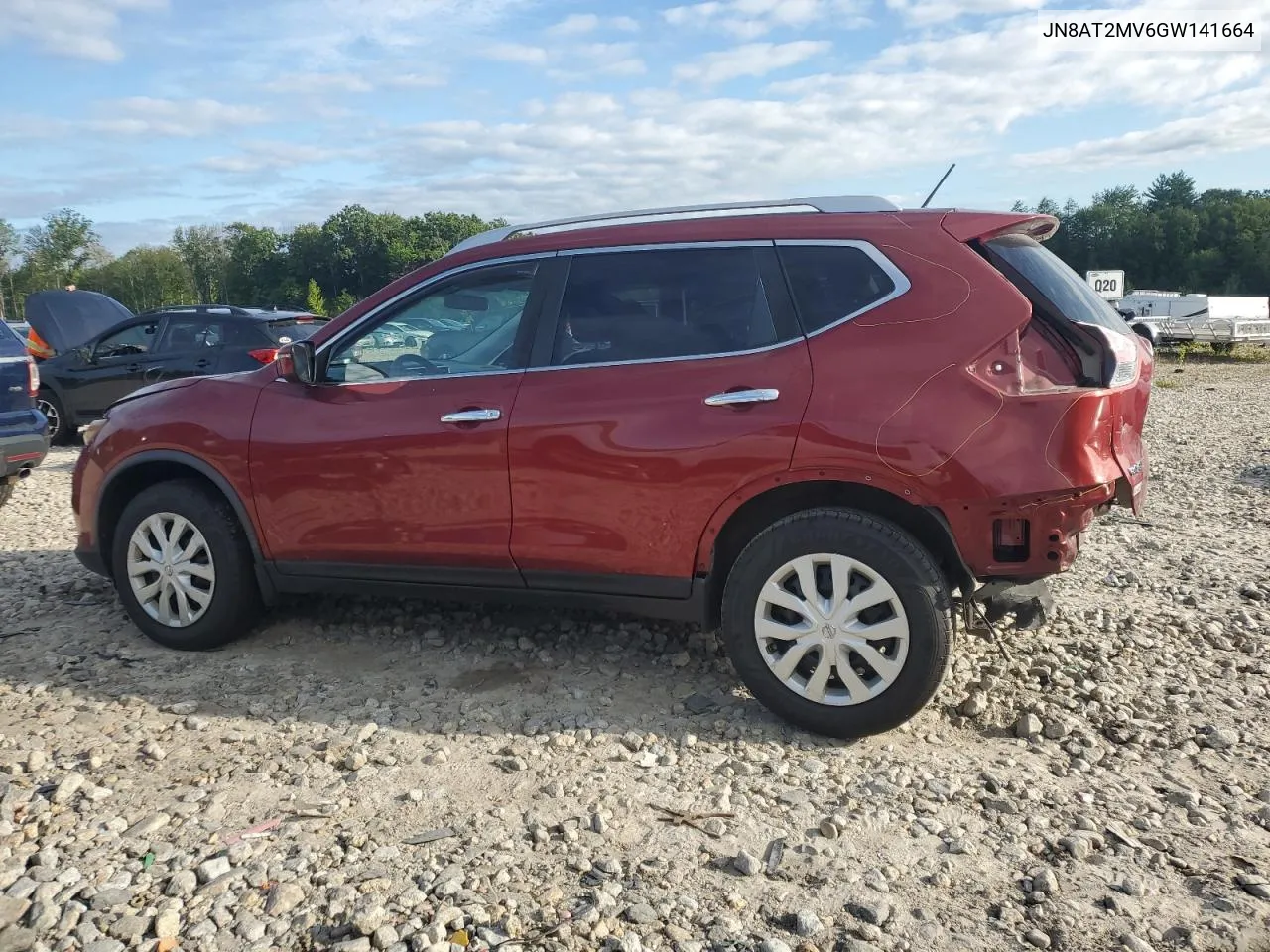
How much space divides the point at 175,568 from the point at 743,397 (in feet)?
9.23

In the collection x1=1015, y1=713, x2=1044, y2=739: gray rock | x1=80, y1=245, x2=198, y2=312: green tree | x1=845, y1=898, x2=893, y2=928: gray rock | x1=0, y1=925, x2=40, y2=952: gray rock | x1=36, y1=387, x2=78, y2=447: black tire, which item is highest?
x1=80, y1=245, x2=198, y2=312: green tree

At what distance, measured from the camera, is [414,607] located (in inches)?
207

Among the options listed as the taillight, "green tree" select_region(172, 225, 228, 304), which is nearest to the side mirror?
the taillight

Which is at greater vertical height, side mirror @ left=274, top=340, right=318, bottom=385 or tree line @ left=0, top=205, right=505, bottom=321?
tree line @ left=0, top=205, right=505, bottom=321

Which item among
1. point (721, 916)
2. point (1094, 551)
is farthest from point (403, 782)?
point (1094, 551)

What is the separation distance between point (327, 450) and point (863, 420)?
2.28 meters

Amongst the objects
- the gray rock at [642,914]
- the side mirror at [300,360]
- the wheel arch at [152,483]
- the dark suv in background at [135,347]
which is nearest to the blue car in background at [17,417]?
the wheel arch at [152,483]

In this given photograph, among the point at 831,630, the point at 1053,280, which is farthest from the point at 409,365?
the point at 1053,280

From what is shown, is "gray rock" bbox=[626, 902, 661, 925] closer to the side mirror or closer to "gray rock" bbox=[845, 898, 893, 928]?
"gray rock" bbox=[845, 898, 893, 928]

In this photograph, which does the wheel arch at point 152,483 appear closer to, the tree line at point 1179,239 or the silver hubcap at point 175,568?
the silver hubcap at point 175,568

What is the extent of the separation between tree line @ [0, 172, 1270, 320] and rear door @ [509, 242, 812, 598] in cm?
6180

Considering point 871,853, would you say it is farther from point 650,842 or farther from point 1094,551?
point 1094,551

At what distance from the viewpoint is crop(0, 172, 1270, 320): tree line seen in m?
68.4

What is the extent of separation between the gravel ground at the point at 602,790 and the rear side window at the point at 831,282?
1.58 meters
